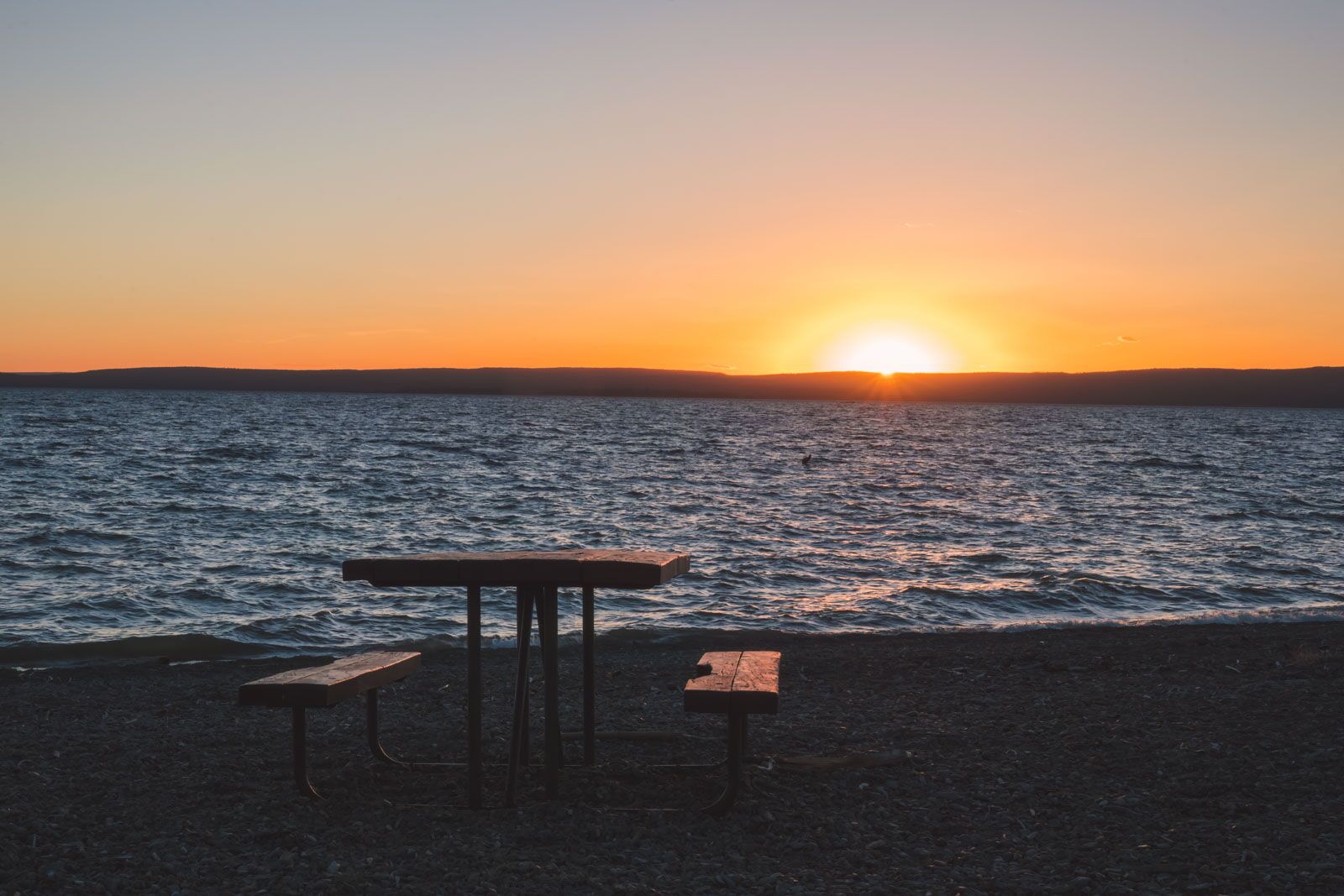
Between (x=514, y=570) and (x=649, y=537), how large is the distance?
56.3 ft

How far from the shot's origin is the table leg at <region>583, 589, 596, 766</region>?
6.27 m

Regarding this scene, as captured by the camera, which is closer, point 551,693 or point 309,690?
point 309,690

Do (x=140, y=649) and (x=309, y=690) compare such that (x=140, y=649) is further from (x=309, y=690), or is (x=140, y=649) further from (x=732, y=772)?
(x=732, y=772)

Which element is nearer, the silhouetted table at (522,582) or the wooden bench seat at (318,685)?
the silhouetted table at (522,582)

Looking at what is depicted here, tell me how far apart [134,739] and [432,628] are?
5552 millimetres

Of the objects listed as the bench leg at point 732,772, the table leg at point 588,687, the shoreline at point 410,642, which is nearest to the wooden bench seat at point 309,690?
the table leg at point 588,687

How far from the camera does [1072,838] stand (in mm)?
5395

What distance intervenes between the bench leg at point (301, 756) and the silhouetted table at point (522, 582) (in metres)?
0.83

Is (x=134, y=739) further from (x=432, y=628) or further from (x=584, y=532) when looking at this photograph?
(x=584, y=532)

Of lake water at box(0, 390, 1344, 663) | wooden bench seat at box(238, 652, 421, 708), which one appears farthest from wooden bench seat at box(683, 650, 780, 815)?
lake water at box(0, 390, 1344, 663)

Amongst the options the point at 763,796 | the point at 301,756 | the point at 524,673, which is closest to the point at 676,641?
the point at 763,796

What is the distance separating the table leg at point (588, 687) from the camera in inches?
247

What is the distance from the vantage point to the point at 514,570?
5.62 metres

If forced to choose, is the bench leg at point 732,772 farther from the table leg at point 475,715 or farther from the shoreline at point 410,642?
the shoreline at point 410,642
